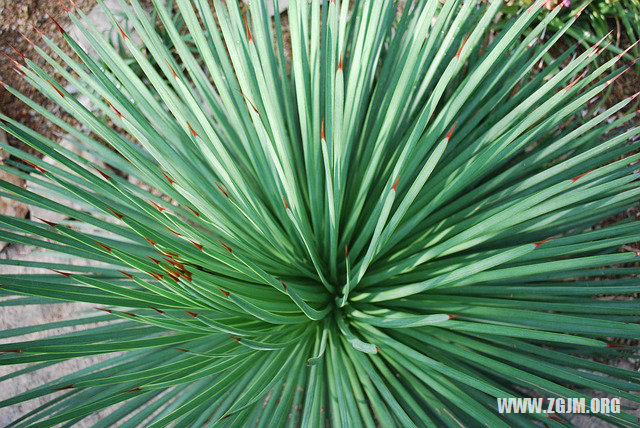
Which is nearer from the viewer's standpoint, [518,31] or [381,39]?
[518,31]

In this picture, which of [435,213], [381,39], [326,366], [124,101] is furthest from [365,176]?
[124,101]

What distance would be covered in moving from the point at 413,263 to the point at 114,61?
88 centimetres

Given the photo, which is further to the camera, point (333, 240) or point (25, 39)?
point (25, 39)

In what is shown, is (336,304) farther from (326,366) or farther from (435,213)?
(435,213)

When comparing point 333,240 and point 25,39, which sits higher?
point 25,39

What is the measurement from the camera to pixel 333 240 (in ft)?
3.66

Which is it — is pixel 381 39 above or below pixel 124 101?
above

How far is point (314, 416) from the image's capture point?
1037 mm

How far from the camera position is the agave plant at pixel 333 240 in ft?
3.19

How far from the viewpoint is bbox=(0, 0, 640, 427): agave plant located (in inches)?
38.3

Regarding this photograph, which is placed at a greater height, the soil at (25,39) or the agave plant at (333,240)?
the soil at (25,39)

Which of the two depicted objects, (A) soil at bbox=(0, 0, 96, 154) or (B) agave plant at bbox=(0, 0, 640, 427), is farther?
(A) soil at bbox=(0, 0, 96, 154)

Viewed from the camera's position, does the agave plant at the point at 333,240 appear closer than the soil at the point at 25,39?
Yes

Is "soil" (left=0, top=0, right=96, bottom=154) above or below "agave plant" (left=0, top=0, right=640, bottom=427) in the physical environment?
above
